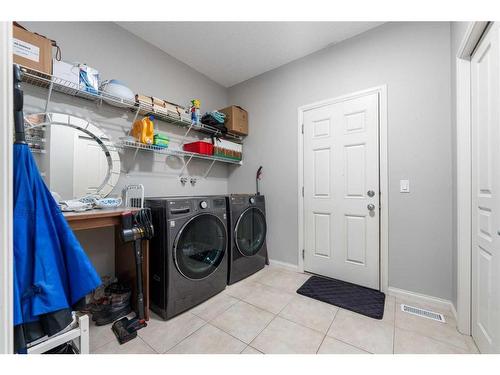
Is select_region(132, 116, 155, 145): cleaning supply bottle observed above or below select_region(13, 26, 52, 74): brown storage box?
below

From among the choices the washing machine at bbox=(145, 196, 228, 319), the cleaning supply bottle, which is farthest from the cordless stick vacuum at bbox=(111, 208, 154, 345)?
the cleaning supply bottle

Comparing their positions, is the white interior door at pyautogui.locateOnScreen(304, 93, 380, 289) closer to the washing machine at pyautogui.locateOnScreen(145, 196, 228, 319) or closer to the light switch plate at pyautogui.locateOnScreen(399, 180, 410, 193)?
the light switch plate at pyautogui.locateOnScreen(399, 180, 410, 193)

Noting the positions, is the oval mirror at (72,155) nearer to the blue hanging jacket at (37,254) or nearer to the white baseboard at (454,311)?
the blue hanging jacket at (37,254)

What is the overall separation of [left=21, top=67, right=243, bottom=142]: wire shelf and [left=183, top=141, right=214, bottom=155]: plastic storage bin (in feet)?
0.68

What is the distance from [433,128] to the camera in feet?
5.62

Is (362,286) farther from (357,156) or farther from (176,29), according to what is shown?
(176,29)

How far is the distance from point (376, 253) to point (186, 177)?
2258mm

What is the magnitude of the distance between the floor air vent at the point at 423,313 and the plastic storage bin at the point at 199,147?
242 cm

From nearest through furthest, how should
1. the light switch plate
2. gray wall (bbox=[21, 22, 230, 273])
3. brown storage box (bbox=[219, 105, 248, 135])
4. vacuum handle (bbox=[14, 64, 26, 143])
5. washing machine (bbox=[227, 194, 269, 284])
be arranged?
vacuum handle (bbox=[14, 64, 26, 143]), gray wall (bbox=[21, 22, 230, 273]), the light switch plate, washing machine (bbox=[227, 194, 269, 284]), brown storage box (bbox=[219, 105, 248, 135])

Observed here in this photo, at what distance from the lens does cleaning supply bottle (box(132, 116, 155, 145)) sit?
1.86m

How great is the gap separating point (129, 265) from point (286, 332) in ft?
4.38

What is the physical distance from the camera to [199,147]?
2.33m

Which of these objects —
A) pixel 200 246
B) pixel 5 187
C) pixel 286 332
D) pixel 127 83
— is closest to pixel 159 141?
pixel 127 83

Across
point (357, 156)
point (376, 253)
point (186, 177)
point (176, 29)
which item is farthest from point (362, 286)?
point (176, 29)
